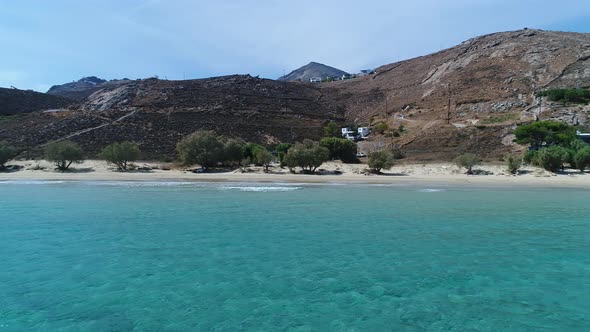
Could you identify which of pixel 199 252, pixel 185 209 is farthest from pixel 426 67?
pixel 199 252

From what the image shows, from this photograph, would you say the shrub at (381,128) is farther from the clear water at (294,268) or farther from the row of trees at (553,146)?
the clear water at (294,268)

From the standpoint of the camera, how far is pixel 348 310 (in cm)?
929

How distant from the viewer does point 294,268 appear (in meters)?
12.3

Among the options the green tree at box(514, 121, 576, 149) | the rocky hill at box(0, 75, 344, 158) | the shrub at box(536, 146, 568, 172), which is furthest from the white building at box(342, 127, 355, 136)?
the shrub at box(536, 146, 568, 172)

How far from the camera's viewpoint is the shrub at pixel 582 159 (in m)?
41.3

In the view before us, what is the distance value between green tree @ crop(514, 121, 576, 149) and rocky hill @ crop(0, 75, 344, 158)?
110ft

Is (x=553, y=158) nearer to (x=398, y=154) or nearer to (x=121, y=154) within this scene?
(x=398, y=154)

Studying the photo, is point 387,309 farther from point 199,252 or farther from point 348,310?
point 199,252

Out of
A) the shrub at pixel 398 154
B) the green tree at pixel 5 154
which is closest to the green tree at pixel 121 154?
the green tree at pixel 5 154

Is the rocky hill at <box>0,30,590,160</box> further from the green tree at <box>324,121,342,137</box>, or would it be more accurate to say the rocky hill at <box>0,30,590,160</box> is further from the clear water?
the clear water

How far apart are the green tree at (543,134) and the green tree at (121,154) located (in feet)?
157

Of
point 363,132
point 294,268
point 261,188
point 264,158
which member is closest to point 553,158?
point 261,188

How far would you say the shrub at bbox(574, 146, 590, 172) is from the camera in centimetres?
4132

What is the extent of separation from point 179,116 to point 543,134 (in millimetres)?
54709
